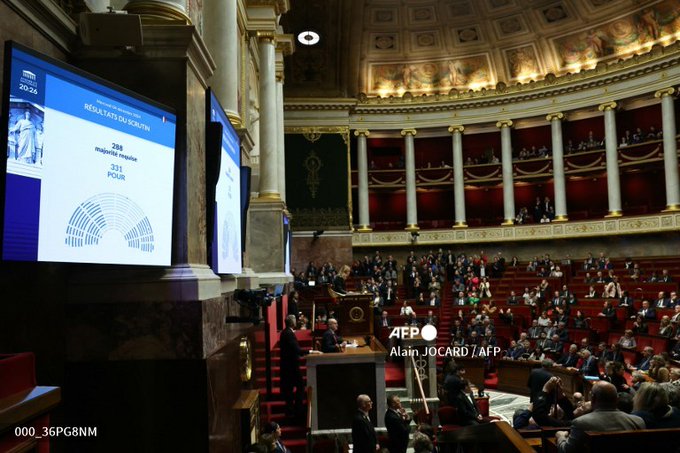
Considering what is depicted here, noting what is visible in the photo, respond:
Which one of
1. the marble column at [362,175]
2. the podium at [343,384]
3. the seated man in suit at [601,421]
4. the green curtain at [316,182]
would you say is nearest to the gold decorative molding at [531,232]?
the marble column at [362,175]

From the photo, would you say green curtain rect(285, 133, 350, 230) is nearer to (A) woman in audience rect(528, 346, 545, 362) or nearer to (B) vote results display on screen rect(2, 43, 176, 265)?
(A) woman in audience rect(528, 346, 545, 362)

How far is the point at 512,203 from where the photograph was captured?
26781 mm

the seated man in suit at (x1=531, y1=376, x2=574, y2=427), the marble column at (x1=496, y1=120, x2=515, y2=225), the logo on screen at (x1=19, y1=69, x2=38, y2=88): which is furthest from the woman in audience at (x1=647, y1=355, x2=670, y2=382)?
the marble column at (x1=496, y1=120, x2=515, y2=225)

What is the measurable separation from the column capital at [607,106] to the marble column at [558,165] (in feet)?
5.46

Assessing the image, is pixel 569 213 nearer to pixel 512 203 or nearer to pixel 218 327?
pixel 512 203

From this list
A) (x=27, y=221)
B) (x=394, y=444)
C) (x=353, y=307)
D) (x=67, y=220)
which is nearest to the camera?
(x=27, y=221)

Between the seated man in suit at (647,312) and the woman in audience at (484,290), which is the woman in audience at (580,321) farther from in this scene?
the woman in audience at (484,290)

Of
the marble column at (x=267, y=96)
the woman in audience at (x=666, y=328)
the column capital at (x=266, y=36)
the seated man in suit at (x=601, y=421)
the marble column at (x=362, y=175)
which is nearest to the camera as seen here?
the seated man in suit at (x=601, y=421)

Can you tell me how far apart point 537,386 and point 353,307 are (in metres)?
4.65

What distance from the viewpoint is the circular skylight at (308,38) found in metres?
25.5

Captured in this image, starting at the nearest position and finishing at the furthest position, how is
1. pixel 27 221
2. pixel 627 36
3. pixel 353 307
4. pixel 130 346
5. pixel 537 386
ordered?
pixel 27 221 < pixel 130 346 < pixel 537 386 < pixel 353 307 < pixel 627 36

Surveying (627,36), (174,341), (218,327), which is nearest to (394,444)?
(218,327)

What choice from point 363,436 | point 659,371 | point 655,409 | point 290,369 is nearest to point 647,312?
point 659,371

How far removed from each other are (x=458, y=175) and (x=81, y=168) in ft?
84.8
